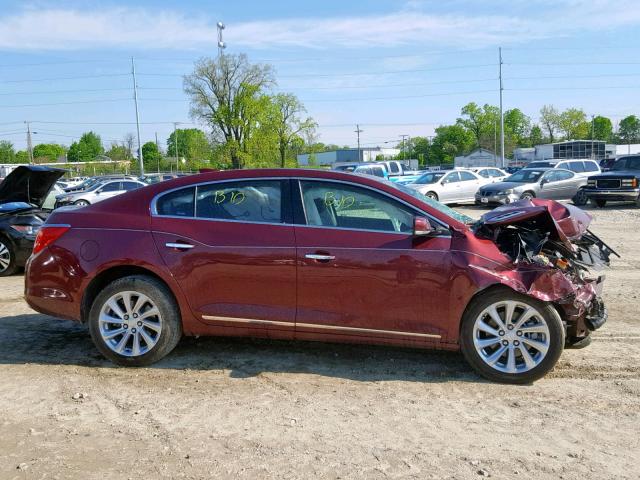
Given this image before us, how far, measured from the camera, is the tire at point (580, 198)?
68.3 ft

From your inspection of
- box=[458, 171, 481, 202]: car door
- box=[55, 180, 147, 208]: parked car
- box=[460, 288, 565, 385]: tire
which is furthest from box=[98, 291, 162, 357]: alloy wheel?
box=[458, 171, 481, 202]: car door

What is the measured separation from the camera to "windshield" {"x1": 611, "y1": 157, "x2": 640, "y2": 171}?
69.1ft

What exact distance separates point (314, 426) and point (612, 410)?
2047 millimetres

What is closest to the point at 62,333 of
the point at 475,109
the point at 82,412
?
the point at 82,412

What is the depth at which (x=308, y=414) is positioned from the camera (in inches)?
158

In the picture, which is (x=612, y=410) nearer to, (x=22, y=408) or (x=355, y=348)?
(x=355, y=348)

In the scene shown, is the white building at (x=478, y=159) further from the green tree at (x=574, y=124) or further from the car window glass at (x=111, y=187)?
the car window glass at (x=111, y=187)

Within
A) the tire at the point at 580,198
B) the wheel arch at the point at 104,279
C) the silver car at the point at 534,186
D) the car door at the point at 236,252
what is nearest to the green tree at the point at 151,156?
the silver car at the point at 534,186

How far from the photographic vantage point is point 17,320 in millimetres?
6559

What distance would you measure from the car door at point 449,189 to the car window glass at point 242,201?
19161mm

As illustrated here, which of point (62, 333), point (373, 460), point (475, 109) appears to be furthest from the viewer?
point (475, 109)

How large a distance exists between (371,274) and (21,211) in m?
7.68

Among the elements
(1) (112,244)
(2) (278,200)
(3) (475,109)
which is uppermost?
(3) (475,109)

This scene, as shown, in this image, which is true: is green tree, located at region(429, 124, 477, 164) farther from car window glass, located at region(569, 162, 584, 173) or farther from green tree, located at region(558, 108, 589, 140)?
car window glass, located at region(569, 162, 584, 173)
